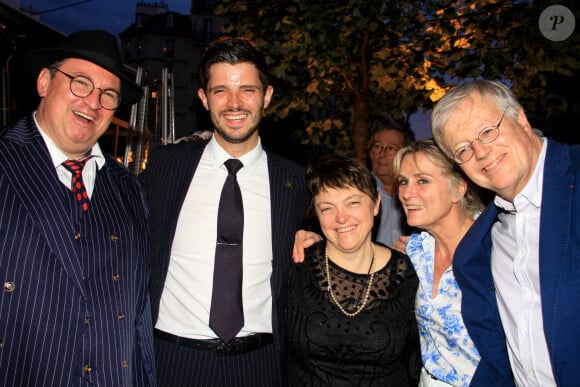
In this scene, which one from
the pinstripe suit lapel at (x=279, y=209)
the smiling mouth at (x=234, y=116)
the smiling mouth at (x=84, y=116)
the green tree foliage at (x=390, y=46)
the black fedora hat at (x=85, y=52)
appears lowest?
the pinstripe suit lapel at (x=279, y=209)

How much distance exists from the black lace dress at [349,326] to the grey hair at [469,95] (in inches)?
32.7

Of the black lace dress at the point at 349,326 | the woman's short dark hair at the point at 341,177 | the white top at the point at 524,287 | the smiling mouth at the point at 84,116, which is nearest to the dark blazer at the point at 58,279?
the smiling mouth at the point at 84,116

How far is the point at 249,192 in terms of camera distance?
8.54ft

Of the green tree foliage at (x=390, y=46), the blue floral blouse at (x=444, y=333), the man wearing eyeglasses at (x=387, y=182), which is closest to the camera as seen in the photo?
the blue floral blouse at (x=444, y=333)

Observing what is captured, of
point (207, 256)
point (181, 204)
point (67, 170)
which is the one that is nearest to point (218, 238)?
point (207, 256)

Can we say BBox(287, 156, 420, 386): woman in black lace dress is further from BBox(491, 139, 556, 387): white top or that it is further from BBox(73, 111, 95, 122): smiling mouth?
BBox(73, 111, 95, 122): smiling mouth

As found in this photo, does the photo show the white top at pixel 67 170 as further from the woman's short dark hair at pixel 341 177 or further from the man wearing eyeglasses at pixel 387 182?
the man wearing eyeglasses at pixel 387 182

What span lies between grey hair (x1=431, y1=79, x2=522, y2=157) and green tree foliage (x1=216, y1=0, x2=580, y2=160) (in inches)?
118

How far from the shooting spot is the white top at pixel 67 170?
6.57ft

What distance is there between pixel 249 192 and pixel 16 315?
1.31 meters

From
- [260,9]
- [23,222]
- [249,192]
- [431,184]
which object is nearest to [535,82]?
[260,9]

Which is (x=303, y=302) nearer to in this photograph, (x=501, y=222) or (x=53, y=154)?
(x=501, y=222)

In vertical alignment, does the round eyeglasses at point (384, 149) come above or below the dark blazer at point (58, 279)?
above

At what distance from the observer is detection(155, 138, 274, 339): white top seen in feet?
7.82
